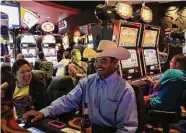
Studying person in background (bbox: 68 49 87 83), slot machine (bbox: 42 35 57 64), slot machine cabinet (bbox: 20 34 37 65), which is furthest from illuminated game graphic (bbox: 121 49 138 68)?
slot machine (bbox: 42 35 57 64)

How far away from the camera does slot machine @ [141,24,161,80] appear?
4840mm

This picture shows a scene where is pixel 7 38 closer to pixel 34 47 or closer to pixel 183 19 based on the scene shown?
pixel 34 47

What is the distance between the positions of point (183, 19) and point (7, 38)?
9.47 m

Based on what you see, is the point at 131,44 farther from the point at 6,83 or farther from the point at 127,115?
the point at 6,83

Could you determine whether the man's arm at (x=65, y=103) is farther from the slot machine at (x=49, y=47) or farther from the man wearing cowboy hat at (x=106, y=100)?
the slot machine at (x=49, y=47)

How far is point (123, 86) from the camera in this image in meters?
2.27

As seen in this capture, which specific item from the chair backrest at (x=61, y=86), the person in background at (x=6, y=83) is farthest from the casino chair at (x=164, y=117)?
the person in background at (x=6, y=83)

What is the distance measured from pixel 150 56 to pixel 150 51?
3.7 inches

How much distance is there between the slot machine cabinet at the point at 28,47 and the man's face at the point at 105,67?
21.5 ft

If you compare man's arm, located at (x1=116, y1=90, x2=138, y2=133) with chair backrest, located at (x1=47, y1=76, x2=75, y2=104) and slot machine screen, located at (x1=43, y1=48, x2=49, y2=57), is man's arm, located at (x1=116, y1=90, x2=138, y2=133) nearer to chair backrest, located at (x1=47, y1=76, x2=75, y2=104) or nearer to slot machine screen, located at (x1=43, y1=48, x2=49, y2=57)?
chair backrest, located at (x1=47, y1=76, x2=75, y2=104)

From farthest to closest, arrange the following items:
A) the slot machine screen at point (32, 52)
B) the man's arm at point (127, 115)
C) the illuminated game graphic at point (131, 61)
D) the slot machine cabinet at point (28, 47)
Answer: the slot machine screen at point (32, 52), the slot machine cabinet at point (28, 47), the illuminated game graphic at point (131, 61), the man's arm at point (127, 115)

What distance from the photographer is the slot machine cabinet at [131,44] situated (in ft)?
13.8

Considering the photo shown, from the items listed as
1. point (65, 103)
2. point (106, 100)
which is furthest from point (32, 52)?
point (106, 100)

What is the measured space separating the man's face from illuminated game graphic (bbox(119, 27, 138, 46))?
180cm
